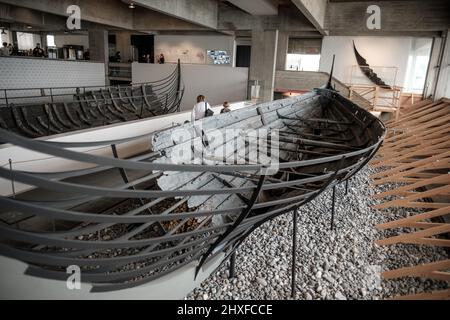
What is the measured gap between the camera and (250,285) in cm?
263

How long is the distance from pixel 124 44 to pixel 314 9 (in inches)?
528

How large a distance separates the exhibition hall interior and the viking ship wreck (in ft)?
0.04

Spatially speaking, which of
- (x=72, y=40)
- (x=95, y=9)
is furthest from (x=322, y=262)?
(x=72, y=40)

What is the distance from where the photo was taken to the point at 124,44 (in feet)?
59.1

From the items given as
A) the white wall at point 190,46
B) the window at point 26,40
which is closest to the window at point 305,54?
the white wall at point 190,46

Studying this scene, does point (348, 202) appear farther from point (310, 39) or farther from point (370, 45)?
point (310, 39)

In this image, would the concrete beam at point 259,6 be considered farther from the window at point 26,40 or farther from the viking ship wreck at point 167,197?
the window at point 26,40

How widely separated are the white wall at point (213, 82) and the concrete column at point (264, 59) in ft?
1.87

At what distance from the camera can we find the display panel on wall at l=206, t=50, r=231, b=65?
51.8 ft
